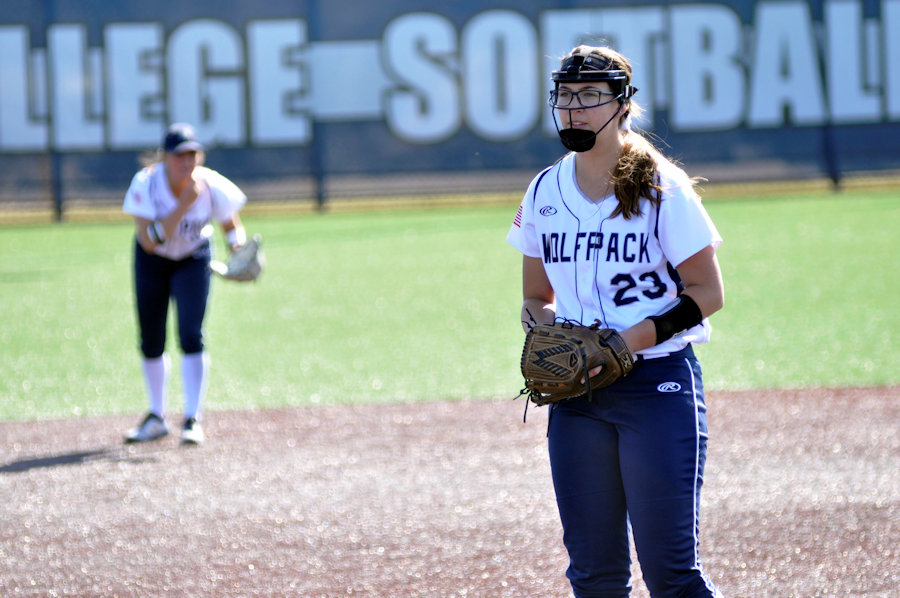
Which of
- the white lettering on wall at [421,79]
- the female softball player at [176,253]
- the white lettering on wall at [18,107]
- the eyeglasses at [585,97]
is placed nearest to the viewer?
the eyeglasses at [585,97]

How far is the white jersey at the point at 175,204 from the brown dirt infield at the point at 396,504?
1239mm

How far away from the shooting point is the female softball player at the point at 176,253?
270 inches

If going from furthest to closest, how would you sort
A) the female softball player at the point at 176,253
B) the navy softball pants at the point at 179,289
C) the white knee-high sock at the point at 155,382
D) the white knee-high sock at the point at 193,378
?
the white knee-high sock at the point at 155,382, the white knee-high sock at the point at 193,378, the navy softball pants at the point at 179,289, the female softball player at the point at 176,253

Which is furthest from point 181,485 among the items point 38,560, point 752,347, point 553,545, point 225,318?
point 225,318

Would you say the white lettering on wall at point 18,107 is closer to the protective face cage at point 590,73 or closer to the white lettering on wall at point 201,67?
the white lettering on wall at point 201,67

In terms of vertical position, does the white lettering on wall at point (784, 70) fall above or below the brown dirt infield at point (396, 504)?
above

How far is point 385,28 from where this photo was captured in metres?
24.5

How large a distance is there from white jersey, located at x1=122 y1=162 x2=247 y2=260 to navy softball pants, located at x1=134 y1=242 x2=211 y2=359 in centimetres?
8

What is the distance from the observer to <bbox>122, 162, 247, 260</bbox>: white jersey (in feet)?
22.6

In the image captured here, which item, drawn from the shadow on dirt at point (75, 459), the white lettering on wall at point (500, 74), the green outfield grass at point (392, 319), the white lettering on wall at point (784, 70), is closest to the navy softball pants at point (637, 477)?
the shadow on dirt at point (75, 459)

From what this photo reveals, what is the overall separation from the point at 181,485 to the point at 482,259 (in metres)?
9.99

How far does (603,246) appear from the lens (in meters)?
3.27

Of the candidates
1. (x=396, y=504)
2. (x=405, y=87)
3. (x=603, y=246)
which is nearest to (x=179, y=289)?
(x=396, y=504)

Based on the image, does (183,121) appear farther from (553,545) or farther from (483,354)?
(553,545)
